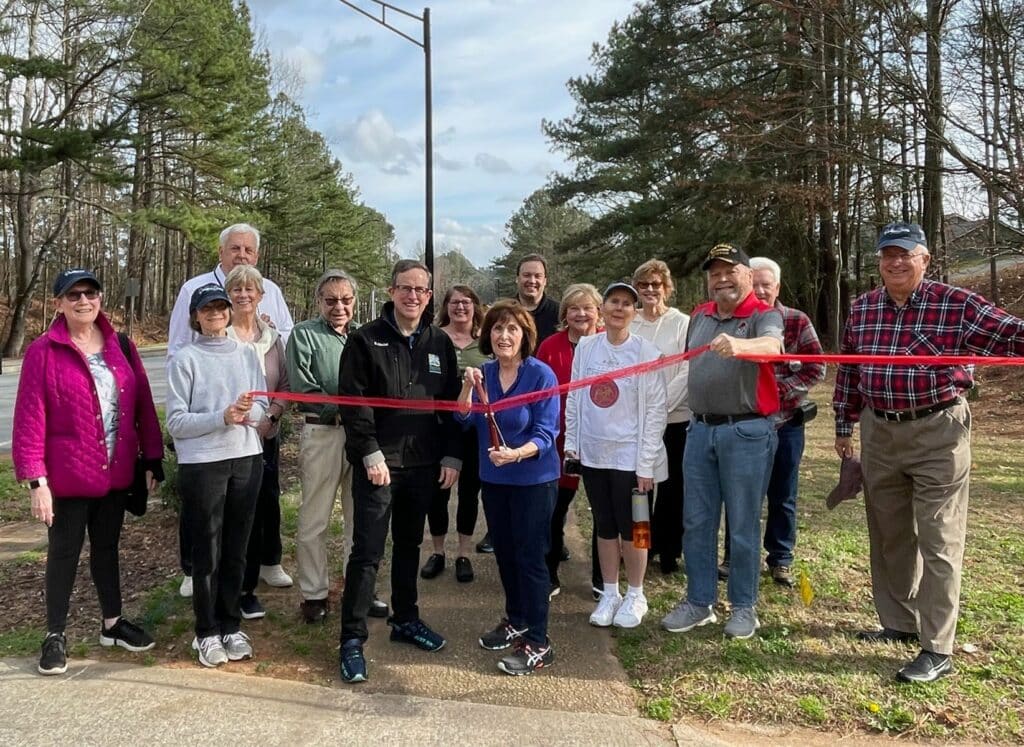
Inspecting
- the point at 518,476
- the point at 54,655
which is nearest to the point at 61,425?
the point at 54,655

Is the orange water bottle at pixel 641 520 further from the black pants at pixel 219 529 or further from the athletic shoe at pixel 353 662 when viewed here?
the black pants at pixel 219 529

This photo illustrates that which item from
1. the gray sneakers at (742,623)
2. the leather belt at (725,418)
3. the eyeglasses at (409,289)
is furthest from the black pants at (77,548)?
the gray sneakers at (742,623)

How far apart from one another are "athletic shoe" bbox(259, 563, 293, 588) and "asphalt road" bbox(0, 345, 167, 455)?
1469 mm

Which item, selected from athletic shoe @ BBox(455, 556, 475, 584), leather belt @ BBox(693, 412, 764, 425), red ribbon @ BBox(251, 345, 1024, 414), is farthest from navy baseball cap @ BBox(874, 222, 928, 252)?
athletic shoe @ BBox(455, 556, 475, 584)

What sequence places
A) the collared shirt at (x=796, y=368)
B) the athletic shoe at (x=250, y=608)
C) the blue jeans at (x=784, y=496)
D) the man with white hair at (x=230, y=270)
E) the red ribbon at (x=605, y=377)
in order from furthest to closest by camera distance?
the blue jeans at (x=784, y=496), the collared shirt at (x=796, y=368), the man with white hair at (x=230, y=270), the athletic shoe at (x=250, y=608), the red ribbon at (x=605, y=377)

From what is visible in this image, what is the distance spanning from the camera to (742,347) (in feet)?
11.4

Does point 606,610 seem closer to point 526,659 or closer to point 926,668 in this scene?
point 526,659

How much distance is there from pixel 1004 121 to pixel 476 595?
1153 cm

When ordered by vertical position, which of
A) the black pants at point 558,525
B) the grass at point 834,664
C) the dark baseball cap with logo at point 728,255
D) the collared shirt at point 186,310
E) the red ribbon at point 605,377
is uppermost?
the dark baseball cap with logo at point 728,255

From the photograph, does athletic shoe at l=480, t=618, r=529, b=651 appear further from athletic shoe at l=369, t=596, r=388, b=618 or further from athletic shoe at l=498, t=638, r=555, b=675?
athletic shoe at l=369, t=596, r=388, b=618

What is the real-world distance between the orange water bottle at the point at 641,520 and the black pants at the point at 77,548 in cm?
268

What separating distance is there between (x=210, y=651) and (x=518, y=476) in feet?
5.73

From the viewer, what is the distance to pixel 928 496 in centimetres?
345

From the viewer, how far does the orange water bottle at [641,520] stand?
379cm
